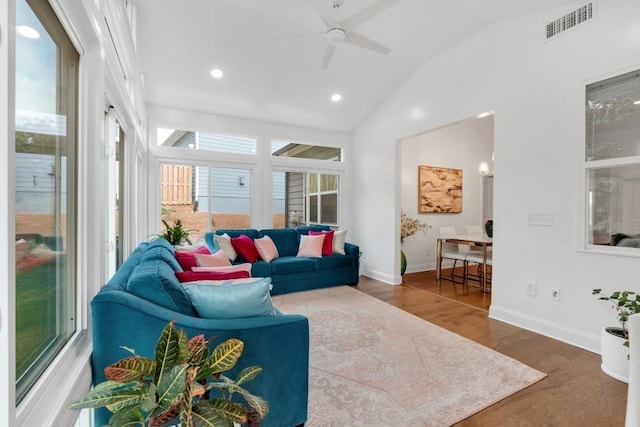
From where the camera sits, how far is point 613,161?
2.63 metres

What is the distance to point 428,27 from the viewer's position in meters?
3.72

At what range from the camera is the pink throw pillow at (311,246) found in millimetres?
4838

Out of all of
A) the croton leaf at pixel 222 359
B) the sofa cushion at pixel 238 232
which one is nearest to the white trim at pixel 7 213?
Answer: the croton leaf at pixel 222 359

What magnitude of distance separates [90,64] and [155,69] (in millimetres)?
2847

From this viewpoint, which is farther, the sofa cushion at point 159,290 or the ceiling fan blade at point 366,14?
the ceiling fan blade at point 366,14

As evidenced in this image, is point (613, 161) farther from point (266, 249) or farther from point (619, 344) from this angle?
point (266, 249)

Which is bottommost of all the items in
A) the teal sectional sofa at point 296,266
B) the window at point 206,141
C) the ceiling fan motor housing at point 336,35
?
the teal sectional sofa at point 296,266

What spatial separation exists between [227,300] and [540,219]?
3.17m

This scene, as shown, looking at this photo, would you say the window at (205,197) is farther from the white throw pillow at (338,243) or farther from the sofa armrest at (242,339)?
the sofa armrest at (242,339)

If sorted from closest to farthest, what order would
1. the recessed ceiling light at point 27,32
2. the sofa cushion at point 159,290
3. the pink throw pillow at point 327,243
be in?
the recessed ceiling light at point 27,32 < the sofa cushion at point 159,290 < the pink throw pillow at point 327,243

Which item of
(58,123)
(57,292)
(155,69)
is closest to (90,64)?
(58,123)

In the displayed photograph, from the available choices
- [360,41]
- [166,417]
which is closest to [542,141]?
[360,41]

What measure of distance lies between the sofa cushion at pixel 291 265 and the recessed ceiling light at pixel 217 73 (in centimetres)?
278

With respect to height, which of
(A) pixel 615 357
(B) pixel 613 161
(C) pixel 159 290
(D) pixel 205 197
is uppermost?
(B) pixel 613 161
